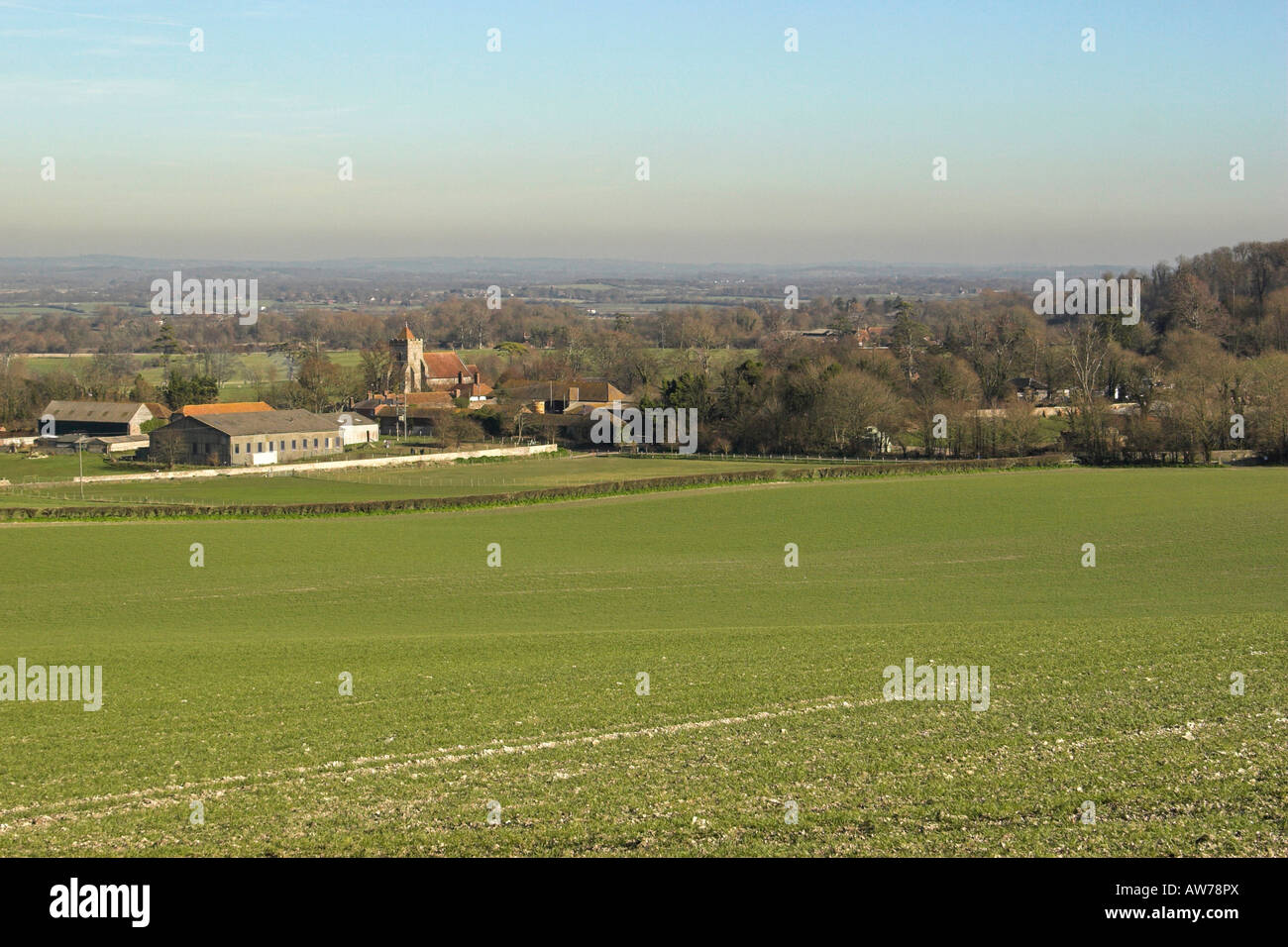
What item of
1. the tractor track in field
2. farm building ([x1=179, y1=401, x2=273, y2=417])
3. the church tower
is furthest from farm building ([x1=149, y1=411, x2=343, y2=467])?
the tractor track in field

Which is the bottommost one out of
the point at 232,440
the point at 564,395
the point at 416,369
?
the point at 232,440

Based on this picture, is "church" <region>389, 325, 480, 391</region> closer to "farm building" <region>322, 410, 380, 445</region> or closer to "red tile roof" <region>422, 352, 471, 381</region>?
"red tile roof" <region>422, 352, 471, 381</region>

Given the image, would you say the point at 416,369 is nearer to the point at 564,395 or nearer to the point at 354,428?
the point at 564,395

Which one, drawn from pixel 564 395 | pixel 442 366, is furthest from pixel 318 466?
pixel 442 366

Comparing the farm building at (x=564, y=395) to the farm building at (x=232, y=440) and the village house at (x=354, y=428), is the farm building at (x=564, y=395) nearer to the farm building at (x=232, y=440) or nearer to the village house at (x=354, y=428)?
the village house at (x=354, y=428)
